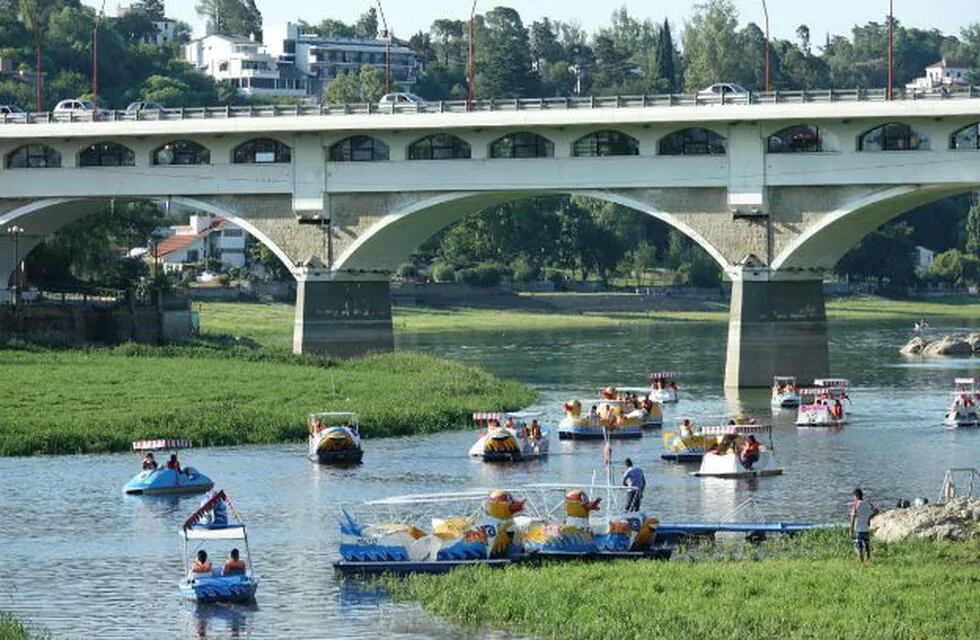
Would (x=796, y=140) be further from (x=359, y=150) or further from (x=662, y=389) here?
(x=359, y=150)

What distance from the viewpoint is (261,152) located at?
354ft

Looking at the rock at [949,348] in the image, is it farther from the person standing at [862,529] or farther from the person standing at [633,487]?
the person standing at [862,529]

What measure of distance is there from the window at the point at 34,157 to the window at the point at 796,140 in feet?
114

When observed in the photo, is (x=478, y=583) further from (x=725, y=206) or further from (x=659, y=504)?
(x=725, y=206)

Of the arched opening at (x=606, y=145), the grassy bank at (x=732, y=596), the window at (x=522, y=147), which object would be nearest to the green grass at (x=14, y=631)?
the grassy bank at (x=732, y=596)

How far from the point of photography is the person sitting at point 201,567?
154 feet

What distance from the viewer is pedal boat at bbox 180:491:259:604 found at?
153ft

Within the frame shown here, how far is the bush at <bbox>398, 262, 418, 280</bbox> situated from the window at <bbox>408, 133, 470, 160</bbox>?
242 feet

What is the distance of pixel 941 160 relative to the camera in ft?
301

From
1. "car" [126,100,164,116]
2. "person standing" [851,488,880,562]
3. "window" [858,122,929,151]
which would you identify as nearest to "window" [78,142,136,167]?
"car" [126,100,164,116]

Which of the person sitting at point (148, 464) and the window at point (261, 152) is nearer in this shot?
the person sitting at point (148, 464)

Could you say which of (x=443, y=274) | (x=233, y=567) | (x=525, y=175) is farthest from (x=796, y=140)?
(x=443, y=274)

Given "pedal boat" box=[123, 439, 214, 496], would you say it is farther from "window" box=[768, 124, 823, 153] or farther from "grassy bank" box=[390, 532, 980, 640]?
"window" box=[768, 124, 823, 153]

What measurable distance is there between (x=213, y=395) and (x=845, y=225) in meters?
27.4
